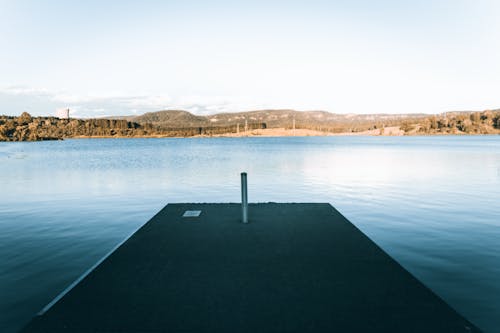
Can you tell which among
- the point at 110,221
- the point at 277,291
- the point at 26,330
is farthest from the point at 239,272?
the point at 110,221

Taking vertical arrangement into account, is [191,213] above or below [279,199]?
above

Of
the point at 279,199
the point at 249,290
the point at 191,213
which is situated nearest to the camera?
the point at 249,290

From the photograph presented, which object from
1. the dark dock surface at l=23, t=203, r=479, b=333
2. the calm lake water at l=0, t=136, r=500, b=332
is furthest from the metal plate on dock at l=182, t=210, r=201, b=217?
the dark dock surface at l=23, t=203, r=479, b=333

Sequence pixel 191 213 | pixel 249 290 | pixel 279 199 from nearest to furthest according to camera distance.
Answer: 1. pixel 249 290
2. pixel 191 213
3. pixel 279 199

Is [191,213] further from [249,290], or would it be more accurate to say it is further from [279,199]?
[279,199]

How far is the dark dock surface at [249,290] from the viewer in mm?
4625

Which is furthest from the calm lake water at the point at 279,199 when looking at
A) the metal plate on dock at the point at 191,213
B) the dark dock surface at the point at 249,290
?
the metal plate on dock at the point at 191,213

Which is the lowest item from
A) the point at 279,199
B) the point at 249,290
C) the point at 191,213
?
the point at 279,199

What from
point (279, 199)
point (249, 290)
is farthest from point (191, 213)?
point (279, 199)

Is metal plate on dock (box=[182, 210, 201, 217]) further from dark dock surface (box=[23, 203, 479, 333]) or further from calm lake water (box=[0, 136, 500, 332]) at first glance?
dark dock surface (box=[23, 203, 479, 333])

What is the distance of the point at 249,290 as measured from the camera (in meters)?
5.73

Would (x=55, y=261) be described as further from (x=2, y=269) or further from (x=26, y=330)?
(x=26, y=330)

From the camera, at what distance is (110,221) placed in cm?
1508

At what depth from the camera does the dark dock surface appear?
4.62 meters
